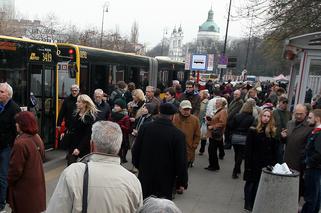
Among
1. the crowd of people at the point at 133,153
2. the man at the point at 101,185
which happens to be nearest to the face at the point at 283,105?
the crowd of people at the point at 133,153

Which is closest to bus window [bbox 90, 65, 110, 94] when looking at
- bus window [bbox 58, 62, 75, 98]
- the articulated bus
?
the articulated bus

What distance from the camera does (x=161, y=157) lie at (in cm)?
486

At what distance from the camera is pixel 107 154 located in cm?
282

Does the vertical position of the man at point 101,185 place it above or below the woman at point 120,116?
above

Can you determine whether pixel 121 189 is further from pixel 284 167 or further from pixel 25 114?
pixel 284 167

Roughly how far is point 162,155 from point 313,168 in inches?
93.7

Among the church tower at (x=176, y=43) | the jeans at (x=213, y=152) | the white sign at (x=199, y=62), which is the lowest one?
the jeans at (x=213, y=152)

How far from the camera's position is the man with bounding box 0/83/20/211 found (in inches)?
227

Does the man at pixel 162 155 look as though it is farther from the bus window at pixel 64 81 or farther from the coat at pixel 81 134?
the bus window at pixel 64 81

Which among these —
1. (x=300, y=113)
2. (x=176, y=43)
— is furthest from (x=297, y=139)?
(x=176, y=43)

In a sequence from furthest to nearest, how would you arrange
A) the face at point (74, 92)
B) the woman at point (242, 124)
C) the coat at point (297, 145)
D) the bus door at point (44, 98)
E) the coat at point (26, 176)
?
the bus door at point (44, 98), the face at point (74, 92), the woman at point (242, 124), the coat at point (297, 145), the coat at point (26, 176)

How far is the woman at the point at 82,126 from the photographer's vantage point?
21.4 ft

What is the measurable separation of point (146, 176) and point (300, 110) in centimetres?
282

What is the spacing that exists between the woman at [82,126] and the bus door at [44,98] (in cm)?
293
